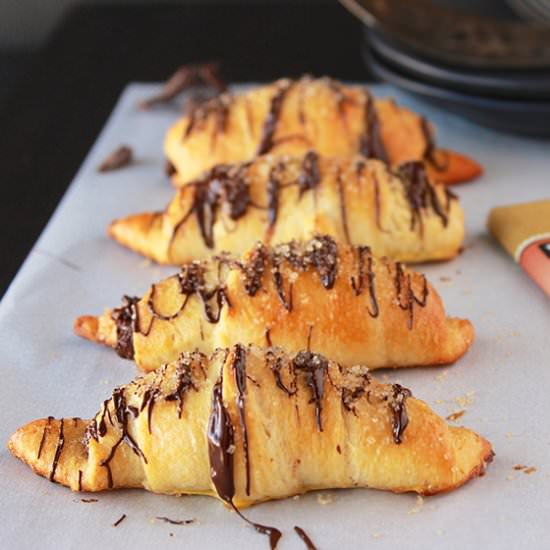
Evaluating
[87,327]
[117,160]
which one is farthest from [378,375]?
[117,160]

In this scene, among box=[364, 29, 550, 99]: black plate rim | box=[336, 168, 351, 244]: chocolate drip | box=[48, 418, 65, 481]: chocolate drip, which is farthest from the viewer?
box=[364, 29, 550, 99]: black plate rim

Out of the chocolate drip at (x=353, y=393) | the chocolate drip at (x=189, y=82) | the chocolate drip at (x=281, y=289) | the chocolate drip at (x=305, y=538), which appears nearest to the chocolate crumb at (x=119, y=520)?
the chocolate drip at (x=305, y=538)

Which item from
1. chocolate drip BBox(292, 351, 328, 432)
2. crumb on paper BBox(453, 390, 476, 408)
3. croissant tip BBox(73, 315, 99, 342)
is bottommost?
crumb on paper BBox(453, 390, 476, 408)

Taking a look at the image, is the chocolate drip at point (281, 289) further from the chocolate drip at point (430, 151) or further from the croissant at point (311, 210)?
the chocolate drip at point (430, 151)

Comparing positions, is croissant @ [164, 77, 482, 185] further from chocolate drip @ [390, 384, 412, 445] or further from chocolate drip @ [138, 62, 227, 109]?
chocolate drip @ [390, 384, 412, 445]

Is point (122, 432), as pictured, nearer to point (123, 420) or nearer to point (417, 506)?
point (123, 420)

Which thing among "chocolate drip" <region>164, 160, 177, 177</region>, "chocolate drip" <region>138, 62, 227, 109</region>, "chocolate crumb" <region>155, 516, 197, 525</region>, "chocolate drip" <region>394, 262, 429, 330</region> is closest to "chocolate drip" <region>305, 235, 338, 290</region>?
"chocolate drip" <region>394, 262, 429, 330</region>
